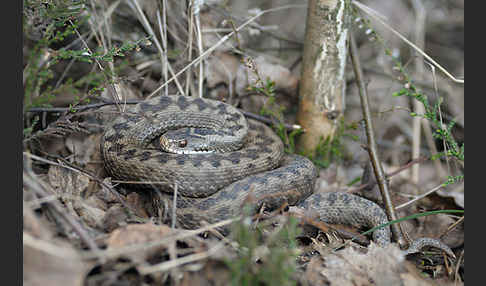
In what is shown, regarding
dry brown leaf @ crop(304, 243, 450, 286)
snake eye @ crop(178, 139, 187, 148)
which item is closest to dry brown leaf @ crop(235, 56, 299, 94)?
snake eye @ crop(178, 139, 187, 148)

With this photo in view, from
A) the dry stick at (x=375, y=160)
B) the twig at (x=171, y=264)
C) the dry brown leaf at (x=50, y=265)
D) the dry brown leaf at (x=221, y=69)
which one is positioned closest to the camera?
the dry brown leaf at (x=50, y=265)

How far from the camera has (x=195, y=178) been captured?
412 cm

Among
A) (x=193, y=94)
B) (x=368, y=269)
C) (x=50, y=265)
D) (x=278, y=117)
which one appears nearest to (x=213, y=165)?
(x=278, y=117)

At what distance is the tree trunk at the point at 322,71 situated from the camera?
467cm

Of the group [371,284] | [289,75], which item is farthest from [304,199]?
[289,75]

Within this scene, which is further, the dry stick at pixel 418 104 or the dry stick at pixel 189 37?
the dry stick at pixel 418 104

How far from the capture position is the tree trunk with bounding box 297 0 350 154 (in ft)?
15.3

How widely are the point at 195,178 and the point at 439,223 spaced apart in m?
3.03

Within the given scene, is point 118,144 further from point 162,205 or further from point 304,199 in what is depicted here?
point 304,199

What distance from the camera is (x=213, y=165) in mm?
4297

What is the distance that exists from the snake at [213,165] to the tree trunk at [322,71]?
55 cm

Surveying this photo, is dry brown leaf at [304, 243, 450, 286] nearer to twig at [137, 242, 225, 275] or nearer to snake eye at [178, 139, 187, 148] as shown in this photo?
twig at [137, 242, 225, 275]

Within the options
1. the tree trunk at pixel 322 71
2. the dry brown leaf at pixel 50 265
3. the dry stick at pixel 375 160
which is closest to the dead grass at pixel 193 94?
the dry brown leaf at pixel 50 265

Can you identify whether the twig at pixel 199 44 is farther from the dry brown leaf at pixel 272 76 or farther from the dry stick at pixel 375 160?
the dry stick at pixel 375 160
